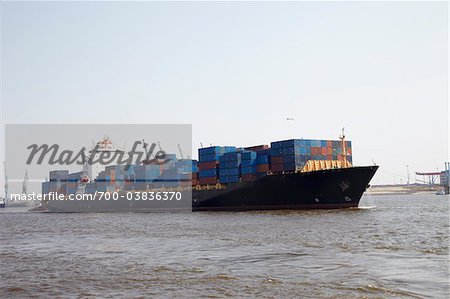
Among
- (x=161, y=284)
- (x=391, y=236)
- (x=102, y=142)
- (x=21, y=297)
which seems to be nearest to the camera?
(x=21, y=297)

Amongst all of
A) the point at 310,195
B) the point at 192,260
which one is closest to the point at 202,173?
the point at 310,195

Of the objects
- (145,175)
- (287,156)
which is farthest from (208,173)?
(145,175)

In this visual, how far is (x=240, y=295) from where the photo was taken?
1184 cm

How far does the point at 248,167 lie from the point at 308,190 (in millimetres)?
8432

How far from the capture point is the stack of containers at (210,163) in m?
59.9

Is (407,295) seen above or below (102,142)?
below

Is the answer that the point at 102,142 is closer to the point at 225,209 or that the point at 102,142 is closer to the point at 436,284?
the point at 225,209

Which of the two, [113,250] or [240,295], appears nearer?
[240,295]

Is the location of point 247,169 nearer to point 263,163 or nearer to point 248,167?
point 248,167

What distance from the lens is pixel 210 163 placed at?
199ft

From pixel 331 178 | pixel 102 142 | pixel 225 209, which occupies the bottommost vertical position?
pixel 225 209

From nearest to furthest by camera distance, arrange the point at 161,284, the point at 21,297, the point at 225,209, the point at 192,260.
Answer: the point at 21,297, the point at 161,284, the point at 192,260, the point at 225,209

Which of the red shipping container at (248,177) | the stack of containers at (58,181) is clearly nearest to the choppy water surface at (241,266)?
the red shipping container at (248,177)

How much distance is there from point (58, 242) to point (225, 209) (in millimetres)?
31616
